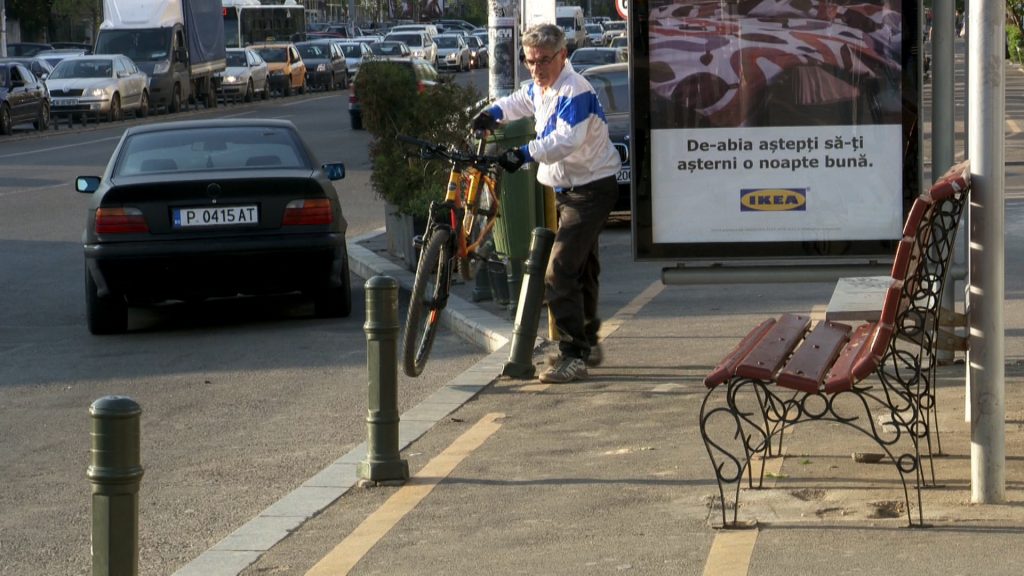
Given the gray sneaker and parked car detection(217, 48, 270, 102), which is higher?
parked car detection(217, 48, 270, 102)

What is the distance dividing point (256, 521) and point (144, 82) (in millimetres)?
40052

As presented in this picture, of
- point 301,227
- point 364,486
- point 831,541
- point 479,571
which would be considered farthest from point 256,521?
point 301,227

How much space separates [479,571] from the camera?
18.4 feet

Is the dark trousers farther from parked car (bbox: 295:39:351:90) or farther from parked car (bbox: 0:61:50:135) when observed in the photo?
parked car (bbox: 295:39:351:90)

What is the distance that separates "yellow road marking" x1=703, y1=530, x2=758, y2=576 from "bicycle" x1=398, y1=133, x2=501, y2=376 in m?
3.67

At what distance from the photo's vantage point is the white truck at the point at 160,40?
47.0 meters

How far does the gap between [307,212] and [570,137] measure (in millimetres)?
3586

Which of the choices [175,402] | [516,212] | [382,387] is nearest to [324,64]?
[516,212]

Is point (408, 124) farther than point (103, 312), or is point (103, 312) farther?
point (408, 124)

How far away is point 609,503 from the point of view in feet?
21.3

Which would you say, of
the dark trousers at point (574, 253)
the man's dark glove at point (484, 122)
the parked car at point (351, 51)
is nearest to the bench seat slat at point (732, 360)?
the dark trousers at point (574, 253)

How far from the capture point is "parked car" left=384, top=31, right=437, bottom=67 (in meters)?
70.9

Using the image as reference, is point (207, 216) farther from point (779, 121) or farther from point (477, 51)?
point (477, 51)

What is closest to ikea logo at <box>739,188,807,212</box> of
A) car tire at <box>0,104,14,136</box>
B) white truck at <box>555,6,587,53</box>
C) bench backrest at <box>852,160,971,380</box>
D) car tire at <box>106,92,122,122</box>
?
bench backrest at <box>852,160,971,380</box>
